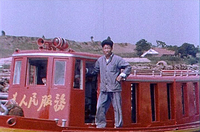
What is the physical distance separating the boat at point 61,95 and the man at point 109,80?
0.81 ft

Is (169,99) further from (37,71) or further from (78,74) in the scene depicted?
(37,71)

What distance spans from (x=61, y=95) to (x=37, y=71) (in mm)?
754

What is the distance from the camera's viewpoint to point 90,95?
4719mm

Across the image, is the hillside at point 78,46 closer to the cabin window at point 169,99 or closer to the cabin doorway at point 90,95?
the cabin window at point 169,99

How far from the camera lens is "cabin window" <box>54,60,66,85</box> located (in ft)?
13.5

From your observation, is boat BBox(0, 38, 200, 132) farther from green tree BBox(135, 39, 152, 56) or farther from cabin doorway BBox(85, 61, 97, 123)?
green tree BBox(135, 39, 152, 56)

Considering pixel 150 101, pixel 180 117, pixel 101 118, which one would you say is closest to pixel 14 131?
pixel 101 118

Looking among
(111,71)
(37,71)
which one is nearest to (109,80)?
(111,71)

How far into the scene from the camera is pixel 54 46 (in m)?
4.37

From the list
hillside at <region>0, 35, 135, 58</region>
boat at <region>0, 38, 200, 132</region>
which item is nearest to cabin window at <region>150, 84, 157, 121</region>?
boat at <region>0, 38, 200, 132</region>

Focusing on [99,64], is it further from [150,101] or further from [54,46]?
[150,101]

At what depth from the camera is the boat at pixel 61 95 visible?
3735 millimetres

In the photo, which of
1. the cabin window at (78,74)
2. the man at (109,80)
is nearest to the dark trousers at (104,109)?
the man at (109,80)

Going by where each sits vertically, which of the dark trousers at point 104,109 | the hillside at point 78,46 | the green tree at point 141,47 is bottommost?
the dark trousers at point 104,109
